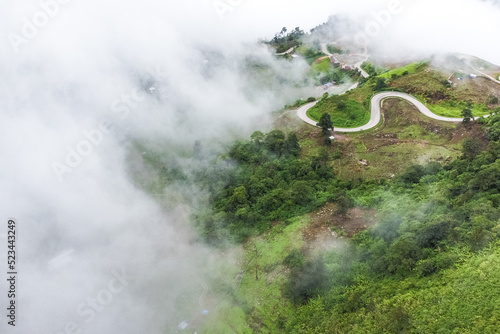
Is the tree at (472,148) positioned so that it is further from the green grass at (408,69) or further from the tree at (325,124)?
the green grass at (408,69)

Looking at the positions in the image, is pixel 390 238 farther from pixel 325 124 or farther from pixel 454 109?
pixel 454 109

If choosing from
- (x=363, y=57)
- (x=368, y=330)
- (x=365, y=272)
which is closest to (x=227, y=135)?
(x=365, y=272)

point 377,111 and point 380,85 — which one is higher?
point 380,85

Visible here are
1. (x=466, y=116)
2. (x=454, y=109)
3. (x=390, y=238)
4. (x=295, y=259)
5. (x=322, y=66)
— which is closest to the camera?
(x=390, y=238)

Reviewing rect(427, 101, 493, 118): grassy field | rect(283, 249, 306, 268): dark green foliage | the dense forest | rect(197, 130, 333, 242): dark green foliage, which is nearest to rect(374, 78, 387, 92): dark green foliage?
rect(427, 101, 493, 118): grassy field

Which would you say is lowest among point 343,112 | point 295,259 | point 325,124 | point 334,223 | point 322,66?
point 322,66

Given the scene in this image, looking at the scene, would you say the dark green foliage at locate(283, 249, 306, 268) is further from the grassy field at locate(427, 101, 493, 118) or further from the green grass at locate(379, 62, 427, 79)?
the green grass at locate(379, 62, 427, 79)

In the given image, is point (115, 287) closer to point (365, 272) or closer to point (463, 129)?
point (365, 272)

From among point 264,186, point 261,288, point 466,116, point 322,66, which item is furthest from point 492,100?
point 261,288
